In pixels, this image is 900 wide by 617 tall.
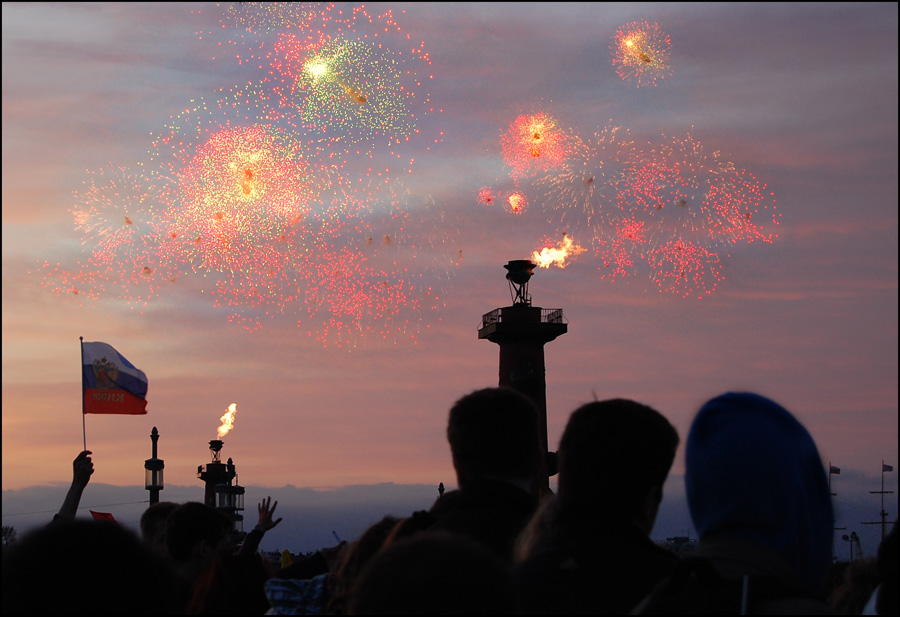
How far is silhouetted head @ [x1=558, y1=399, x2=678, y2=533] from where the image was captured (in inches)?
147

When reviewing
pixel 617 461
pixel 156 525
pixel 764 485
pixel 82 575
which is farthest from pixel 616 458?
pixel 156 525

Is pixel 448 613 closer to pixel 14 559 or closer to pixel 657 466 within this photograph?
pixel 14 559

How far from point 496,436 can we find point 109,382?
1328cm

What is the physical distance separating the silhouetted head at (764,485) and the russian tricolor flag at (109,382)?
1404 centimetres

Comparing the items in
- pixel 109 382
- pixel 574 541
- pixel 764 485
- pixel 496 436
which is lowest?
pixel 574 541

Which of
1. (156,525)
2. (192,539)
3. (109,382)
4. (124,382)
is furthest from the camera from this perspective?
(124,382)

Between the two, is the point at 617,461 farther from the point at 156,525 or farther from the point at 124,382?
the point at 124,382

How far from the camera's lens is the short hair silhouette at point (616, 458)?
3734mm

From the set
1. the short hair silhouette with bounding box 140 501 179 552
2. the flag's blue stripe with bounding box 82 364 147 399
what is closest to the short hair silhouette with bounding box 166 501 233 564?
the short hair silhouette with bounding box 140 501 179 552

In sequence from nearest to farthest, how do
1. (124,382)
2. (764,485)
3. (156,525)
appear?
(764,485) → (156,525) → (124,382)

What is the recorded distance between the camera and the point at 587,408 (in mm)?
3926

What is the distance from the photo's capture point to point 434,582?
97.7 inches

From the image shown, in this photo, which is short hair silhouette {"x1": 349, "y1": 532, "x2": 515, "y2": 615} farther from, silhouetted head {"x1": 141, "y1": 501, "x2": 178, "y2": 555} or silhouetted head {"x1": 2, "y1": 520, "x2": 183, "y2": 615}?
silhouetted head {"x1": 141, "y1": 501, "x2": 178, "y2": 555}

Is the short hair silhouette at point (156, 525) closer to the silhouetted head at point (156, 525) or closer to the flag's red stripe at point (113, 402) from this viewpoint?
the silhouetted head at point (156, 525)
